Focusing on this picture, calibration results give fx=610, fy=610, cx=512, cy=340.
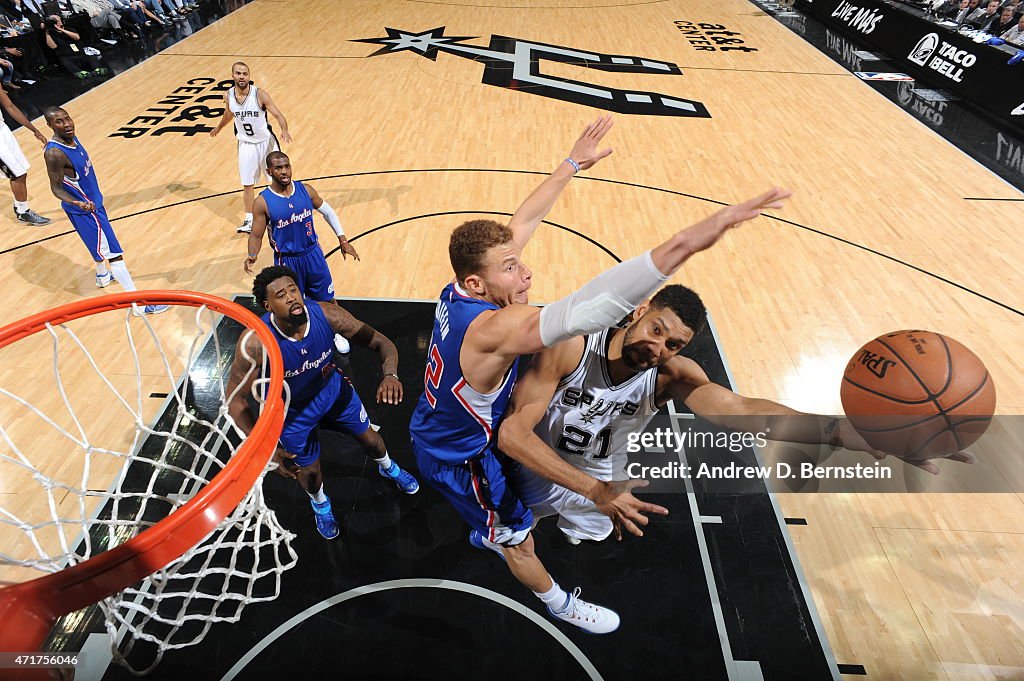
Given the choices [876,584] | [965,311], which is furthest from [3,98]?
[965,311]

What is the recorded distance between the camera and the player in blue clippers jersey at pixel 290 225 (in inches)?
164

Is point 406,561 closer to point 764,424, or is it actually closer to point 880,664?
point 764,424

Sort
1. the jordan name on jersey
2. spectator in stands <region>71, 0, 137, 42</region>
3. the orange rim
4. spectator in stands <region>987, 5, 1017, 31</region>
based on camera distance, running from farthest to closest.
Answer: spectator in stands <region>71, 0, 137, 42</region>, spectator in stands <region>987, 5, 1017, 31</region>, the jordan name on jersey, the orange rim

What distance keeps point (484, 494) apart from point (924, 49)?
1274 centimetres

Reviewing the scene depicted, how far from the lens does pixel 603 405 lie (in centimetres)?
257

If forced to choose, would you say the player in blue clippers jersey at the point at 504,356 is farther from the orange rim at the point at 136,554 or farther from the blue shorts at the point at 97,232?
the blue shorts at the point at 97,232

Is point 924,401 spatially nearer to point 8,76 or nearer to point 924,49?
point 924,49

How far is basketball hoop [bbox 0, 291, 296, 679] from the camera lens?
167 cm

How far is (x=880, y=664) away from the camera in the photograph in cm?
287

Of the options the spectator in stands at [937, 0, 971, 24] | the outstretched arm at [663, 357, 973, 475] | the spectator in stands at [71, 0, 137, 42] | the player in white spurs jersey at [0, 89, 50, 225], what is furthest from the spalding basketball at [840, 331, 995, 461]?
the spectator in stands at [71, 0, 137, 42]

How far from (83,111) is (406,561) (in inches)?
367

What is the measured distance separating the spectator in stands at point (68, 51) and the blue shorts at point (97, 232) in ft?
25.5

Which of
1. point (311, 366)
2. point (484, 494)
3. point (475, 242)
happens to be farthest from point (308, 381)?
point (475, 242)

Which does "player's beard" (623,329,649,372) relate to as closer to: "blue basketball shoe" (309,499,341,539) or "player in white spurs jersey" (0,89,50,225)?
"blue basketball shoe" (309,499,341,539)
